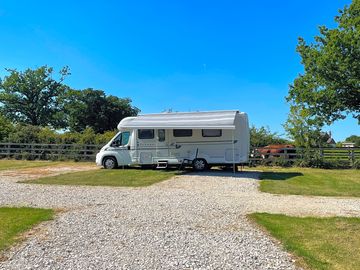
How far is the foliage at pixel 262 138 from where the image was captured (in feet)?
67.3

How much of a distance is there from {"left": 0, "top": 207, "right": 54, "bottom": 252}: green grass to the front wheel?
9.54 m

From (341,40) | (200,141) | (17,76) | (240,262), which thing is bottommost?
(240,262)

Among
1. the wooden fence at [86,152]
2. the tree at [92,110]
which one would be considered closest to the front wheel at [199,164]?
the wooden fence at [86,152]

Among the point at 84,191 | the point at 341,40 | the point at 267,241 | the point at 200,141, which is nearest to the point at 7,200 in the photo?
the point at 84,191

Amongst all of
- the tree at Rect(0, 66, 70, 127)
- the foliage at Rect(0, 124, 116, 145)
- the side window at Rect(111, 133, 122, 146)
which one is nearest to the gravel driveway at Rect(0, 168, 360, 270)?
the side window at Rect(111, 133, 122, 146)

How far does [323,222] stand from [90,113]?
4583cm

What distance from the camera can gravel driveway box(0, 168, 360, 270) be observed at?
13.7 ft

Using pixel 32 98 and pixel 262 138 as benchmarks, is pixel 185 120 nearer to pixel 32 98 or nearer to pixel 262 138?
pixel 262 138

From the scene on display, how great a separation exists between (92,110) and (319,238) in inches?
1845

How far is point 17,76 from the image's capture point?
150 ft

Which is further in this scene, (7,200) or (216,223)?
(7,200)

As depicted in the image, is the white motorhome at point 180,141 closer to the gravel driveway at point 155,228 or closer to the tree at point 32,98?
the gravel driveway at point 155,228

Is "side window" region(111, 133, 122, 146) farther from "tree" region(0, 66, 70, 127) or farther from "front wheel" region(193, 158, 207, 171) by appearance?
"tree" region(0, 66, 70, 127)

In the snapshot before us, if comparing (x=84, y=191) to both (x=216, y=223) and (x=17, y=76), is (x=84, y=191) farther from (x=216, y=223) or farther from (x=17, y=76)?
(x=17, y=76)
